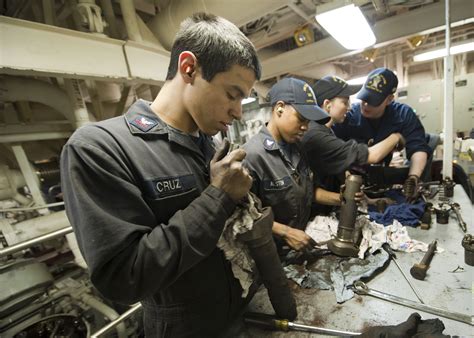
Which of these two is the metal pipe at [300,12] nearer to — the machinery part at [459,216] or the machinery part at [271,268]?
the machinery part at [459,216]

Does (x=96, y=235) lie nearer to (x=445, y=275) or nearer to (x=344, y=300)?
(x=344, y=300)

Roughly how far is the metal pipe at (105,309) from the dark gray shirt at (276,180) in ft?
3.75

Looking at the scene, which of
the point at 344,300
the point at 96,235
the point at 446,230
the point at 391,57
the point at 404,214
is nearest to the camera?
the point at 96,235

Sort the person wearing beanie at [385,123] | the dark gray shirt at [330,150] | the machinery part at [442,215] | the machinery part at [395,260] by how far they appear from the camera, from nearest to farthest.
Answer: the machinery part at [395,260] → the machinery part at [442,215] → the dark gray shirt at [330,150] → the person wearing beanie at [385,123]

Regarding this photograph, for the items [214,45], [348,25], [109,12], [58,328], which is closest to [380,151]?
[348,25]

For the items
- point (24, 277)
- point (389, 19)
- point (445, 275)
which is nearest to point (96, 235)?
point (445, 275)

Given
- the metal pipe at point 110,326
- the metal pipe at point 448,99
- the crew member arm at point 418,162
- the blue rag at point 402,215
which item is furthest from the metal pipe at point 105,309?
the metal pipe at point 448,99

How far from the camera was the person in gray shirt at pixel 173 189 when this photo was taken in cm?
53

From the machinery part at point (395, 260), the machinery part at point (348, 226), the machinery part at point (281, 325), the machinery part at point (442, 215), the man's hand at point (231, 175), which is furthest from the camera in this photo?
the machinery part at point (442, 215)

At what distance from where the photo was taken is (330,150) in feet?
5.01

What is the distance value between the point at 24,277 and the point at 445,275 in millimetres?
2240

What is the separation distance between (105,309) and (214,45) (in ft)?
5.70

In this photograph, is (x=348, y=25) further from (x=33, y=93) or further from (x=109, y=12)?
(x=33, y=93)

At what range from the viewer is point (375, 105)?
74.2 inches
